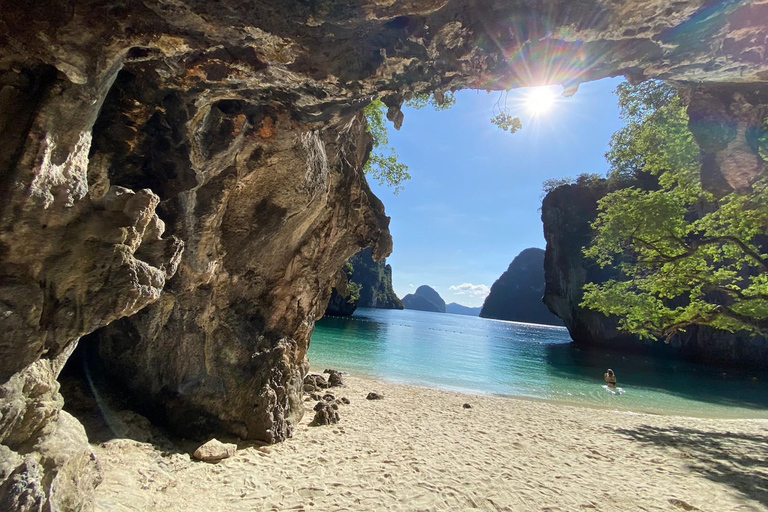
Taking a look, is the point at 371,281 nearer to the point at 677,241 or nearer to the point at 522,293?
the point at 522,293

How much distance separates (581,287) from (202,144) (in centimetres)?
4673

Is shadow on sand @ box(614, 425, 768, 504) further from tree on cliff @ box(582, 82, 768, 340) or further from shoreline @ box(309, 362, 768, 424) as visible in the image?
shoreline @ box(309, 362, 768, 424)

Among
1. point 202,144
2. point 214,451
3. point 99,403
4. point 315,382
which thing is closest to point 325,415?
point 214,451

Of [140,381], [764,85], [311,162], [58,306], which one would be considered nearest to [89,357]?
[140,381]

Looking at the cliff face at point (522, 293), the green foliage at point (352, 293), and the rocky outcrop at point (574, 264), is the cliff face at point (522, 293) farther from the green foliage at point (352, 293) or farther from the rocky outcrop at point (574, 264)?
the green foliage at point (352, 293)

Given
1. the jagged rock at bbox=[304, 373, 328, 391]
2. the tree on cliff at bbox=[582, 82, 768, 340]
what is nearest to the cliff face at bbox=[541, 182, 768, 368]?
the tree on cliff at bbox=[582, 82, 768, 340]

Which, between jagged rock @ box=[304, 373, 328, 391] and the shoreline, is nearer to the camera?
jagged rock @ box=[304, 373, 328, 391]

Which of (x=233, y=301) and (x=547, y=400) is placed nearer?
(x=233, y=301)

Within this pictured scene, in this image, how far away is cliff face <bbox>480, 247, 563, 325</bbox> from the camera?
130 m

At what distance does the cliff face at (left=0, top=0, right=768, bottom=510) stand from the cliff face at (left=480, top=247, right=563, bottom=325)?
133m

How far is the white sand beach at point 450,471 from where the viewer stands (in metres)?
5.33

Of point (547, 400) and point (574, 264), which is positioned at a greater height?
point (574, 264)

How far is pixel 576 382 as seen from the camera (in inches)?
870

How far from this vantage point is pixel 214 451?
6363mm
